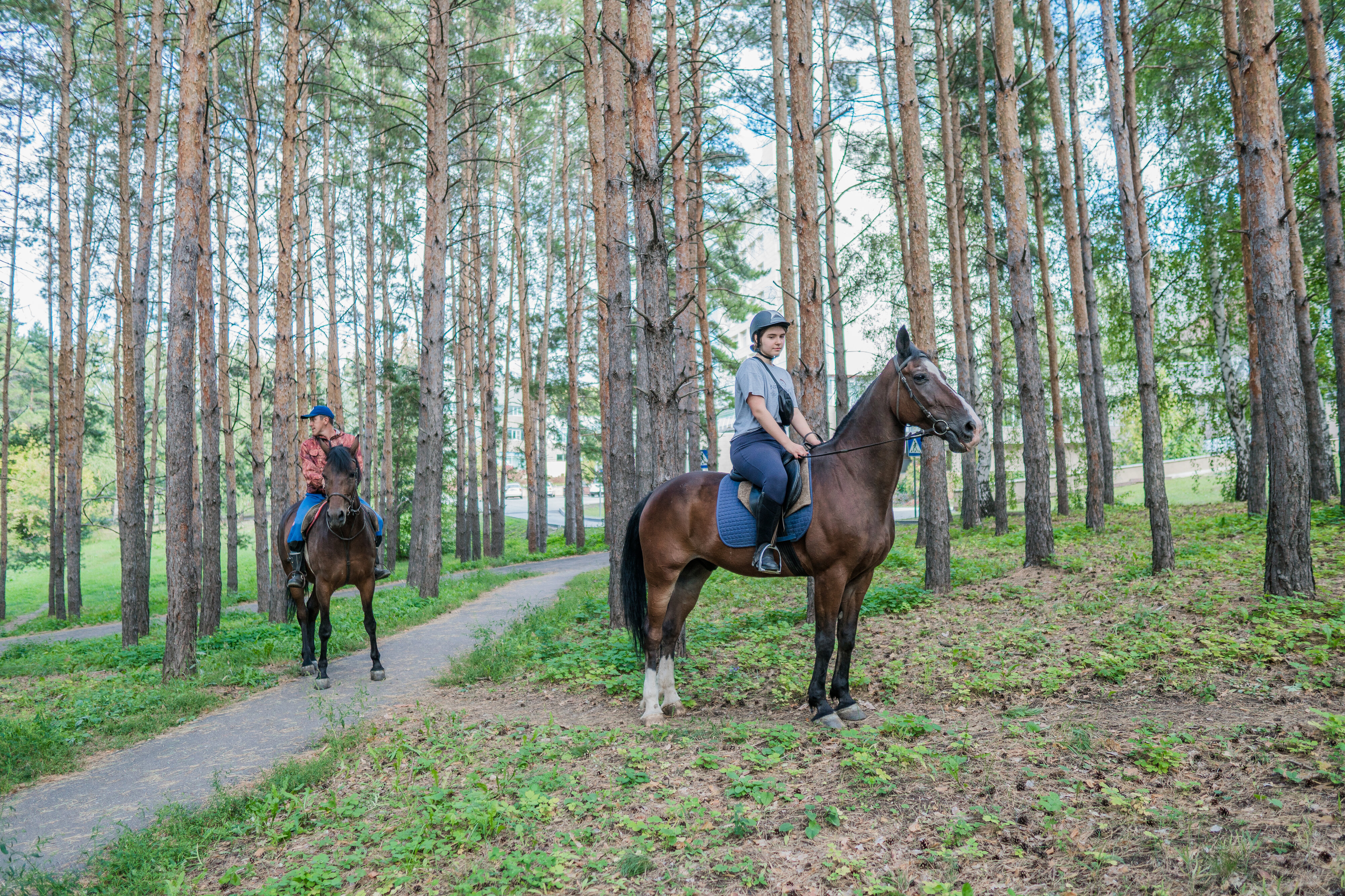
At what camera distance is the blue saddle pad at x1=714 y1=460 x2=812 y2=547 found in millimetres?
5559

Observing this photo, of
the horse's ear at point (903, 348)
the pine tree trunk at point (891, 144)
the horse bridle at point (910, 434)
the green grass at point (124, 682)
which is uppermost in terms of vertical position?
the pine tree trunk at point (891, 144)

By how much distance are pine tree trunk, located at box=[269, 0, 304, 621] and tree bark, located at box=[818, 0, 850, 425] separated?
382 inches

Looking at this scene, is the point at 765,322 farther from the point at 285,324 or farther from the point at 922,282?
the point at 285,324

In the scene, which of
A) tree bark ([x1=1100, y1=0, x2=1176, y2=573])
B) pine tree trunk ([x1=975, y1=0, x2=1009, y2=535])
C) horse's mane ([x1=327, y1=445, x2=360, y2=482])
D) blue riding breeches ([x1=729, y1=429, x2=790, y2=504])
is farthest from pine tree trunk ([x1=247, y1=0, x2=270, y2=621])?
pine tree trunk ([x1=975, y1=0, x2=1009, y2=535])

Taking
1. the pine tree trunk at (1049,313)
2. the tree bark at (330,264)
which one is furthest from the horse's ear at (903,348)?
the tree bark at (330,264)

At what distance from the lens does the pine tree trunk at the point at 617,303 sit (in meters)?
9.05

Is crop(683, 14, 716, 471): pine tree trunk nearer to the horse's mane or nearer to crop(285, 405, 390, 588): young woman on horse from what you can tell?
crop(285, 405, 390, 588): young woman on horse

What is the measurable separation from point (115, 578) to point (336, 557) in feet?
118

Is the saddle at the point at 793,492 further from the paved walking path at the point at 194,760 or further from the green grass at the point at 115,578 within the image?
the green grass at the point at 115,578

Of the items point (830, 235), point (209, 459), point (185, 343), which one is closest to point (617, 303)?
point (830, 235)

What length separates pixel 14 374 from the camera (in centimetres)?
4453

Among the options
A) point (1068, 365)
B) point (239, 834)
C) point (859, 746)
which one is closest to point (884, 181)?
point (1068, 365)

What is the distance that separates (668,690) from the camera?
19.9 feet

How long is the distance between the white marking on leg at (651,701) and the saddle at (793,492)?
1.60 m
